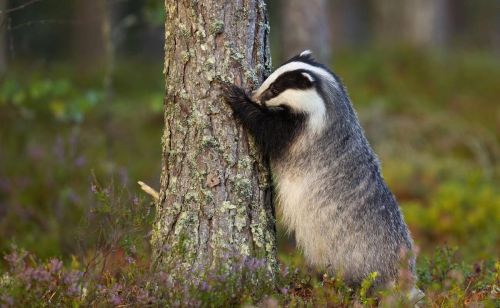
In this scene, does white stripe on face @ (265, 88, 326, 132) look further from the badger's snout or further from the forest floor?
the forest floor

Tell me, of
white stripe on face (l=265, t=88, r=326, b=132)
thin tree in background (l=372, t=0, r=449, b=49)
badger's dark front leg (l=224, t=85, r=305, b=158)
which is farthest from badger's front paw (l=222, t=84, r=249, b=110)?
thin tree in background (l=372, t=0, r=449, b=49)

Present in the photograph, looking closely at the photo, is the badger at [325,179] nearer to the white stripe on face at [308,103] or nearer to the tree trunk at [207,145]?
the white stripe on face at [308,103]

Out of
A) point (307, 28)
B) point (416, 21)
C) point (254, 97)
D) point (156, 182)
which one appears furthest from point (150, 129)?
point (254, 97)

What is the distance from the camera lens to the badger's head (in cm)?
477

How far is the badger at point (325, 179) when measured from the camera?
15.9 feet

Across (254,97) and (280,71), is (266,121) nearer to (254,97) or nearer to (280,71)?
(254,97)

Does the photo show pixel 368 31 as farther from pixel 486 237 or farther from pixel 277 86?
pixel 277 86

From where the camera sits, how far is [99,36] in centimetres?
2136

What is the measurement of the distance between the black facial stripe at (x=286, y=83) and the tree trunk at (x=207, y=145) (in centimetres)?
18

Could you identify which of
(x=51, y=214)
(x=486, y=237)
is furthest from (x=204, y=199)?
(x=486, y=237)

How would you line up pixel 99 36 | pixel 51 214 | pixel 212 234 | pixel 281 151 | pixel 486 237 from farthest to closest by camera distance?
pixel 99 36 → pixel 486 237 → pixel 51 214 → pixel 281 151 → pixel 212 234

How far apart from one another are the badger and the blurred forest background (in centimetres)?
92

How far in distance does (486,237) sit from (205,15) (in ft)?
17.6

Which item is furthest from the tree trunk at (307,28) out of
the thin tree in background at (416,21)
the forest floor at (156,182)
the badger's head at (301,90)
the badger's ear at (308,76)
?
the thin tree in background at (416,21)
